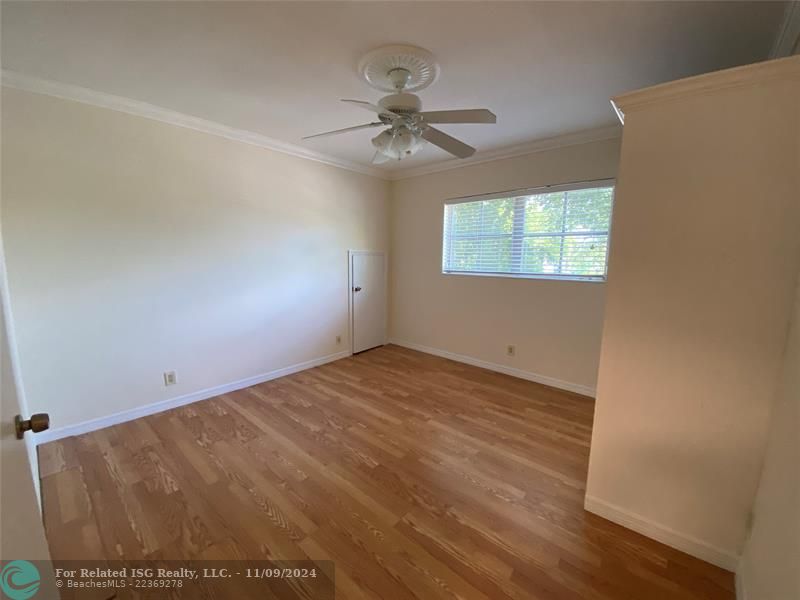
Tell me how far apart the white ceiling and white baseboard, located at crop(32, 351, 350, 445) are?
97.5 inches

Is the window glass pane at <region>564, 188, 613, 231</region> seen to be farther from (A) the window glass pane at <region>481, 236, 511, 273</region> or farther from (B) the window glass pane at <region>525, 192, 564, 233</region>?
(A) the window glass pane at <region>481, 236, 511, 273</region>

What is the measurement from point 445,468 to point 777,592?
1.45 m

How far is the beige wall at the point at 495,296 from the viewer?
316 cm

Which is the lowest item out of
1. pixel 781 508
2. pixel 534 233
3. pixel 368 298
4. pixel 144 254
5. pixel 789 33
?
pixel 781 508

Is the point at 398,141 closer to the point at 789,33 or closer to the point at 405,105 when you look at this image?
the point at 405,105

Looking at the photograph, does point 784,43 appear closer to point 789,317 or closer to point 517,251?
point 789,317

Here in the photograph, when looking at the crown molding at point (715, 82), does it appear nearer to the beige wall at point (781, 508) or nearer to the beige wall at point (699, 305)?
the beige wall at point (699, 305)

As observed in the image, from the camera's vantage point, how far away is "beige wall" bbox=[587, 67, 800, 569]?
1306mm

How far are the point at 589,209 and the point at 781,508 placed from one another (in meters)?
2.60

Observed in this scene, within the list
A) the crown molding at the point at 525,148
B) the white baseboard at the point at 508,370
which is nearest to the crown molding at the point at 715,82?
the crown molding at the point at 525,148

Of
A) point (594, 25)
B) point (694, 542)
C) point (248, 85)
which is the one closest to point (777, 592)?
point (694, 542)

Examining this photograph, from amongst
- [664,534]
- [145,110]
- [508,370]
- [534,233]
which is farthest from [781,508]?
[145,110]

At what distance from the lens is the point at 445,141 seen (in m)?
2.15

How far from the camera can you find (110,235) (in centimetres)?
249
